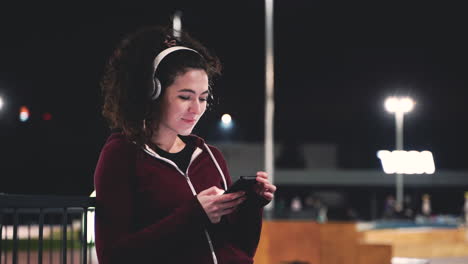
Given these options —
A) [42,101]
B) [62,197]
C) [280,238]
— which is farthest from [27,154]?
[62,197]

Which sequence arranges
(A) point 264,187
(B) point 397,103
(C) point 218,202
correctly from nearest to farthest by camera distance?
(C) point 218,202 < (A) point 264,187 < (B) point 397,103

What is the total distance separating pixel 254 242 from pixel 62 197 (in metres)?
0.95

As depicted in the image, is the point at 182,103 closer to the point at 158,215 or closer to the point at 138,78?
the point at 138,78

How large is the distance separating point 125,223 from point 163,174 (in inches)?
10.4

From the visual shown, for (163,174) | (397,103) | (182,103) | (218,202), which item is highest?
(397,103)

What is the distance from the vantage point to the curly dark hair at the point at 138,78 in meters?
2.87

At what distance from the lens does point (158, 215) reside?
278 cm

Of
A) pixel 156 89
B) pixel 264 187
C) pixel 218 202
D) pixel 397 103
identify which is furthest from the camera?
pixel 397 103

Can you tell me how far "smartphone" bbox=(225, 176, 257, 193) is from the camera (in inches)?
103

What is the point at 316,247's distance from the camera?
40.9 ft

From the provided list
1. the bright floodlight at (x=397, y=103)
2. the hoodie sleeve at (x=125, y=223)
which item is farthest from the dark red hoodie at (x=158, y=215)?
the bright floodlight at (x=397, y=103)

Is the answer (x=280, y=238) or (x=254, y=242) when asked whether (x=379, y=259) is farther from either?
(x=254, y=242)

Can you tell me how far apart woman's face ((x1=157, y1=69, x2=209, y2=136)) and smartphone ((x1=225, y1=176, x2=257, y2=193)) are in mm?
421

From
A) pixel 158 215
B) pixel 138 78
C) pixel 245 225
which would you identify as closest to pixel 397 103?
pixel 245 225
